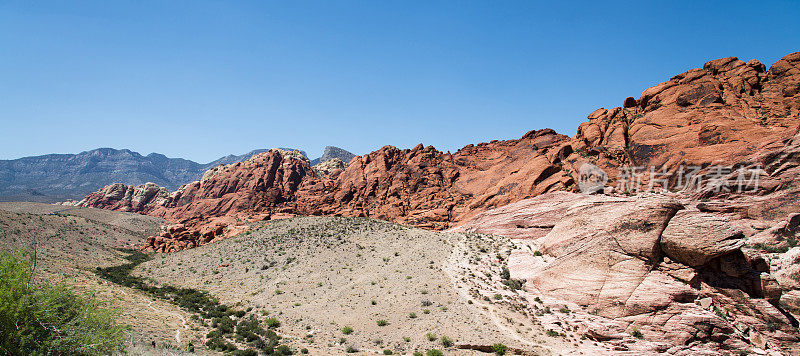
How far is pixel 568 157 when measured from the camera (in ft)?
158

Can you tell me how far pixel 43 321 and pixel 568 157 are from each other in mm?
52755

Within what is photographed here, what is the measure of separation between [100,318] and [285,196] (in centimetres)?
7413

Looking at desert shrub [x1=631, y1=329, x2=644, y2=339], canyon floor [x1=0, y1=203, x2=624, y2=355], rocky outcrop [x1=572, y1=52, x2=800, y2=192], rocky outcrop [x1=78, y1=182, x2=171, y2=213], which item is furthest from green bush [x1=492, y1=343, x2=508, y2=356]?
rocky outcrop [x1=78, y1=182, x2=171, y2=213]

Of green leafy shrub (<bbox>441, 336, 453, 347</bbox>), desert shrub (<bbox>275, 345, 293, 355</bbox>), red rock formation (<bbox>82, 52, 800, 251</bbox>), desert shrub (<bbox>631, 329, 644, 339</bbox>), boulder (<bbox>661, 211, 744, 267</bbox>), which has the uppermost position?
red rock formation (<bbox>82, 52, 800, 251</bbox>)

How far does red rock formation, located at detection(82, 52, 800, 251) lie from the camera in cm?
3584

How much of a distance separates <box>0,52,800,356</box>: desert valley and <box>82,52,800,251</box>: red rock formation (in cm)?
29

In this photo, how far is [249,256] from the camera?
46688 mm

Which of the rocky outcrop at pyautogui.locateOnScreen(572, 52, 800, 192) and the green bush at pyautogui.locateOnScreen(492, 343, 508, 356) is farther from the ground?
the rocky outcrop at pyautogui.locateOnScreen(572, 52, 800, 192)

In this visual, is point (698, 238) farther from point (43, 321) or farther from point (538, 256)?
point (43, 321)

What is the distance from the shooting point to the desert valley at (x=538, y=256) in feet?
70.2

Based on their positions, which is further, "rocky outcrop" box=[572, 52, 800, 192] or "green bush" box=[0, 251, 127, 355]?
"rocky outcrop" box=[572, 52, 800, 192]

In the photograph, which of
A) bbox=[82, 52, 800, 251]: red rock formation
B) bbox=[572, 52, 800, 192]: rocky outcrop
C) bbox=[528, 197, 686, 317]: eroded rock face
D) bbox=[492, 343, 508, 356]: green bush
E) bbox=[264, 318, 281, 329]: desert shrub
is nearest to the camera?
bbox=[492, 343, 508, 356]: green bush

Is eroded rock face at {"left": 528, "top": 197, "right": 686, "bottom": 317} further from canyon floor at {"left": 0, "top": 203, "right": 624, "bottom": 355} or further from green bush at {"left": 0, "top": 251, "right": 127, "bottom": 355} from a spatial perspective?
green bush at {"left": 0, "top": 251, "right": 127, "bottom": 355}

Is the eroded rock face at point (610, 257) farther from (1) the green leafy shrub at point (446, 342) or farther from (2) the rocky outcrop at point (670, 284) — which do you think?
(1) the green leafy shrub at point (446, 342)
